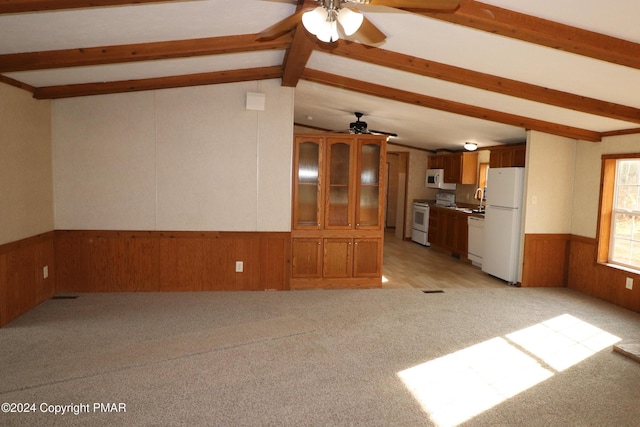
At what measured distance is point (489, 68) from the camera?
3.75m

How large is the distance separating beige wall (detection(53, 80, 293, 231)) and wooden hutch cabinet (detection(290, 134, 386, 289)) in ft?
0.86

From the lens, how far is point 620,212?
5066 mm

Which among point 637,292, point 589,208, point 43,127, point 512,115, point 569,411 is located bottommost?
point 569,411

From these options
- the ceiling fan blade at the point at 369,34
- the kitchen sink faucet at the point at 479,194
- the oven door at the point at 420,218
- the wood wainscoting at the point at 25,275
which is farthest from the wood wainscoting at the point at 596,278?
the wood wainscoting at the point at 25,275

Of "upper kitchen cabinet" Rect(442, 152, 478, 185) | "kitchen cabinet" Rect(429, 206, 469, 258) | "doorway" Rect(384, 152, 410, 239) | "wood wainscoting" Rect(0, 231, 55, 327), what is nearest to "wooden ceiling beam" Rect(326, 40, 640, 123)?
"kitchen cabinet" Rect(429, 206, 469, 258)

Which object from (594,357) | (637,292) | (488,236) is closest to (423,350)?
(594,357)

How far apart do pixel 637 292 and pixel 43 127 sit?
22.7 ft

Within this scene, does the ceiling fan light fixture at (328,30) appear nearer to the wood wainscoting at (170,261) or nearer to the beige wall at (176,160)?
the beige wall at (176,160)

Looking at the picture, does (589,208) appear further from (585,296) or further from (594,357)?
(594,357)

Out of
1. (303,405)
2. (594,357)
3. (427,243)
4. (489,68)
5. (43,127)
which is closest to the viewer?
(303,405)

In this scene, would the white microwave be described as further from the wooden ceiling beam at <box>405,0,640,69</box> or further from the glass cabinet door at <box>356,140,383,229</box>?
the wooden ceiling beam at <box>405,0,640,69</box>

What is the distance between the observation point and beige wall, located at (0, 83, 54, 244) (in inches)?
154

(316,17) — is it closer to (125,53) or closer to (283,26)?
(283,26)

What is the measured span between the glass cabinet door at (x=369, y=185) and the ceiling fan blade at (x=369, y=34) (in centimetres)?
291
